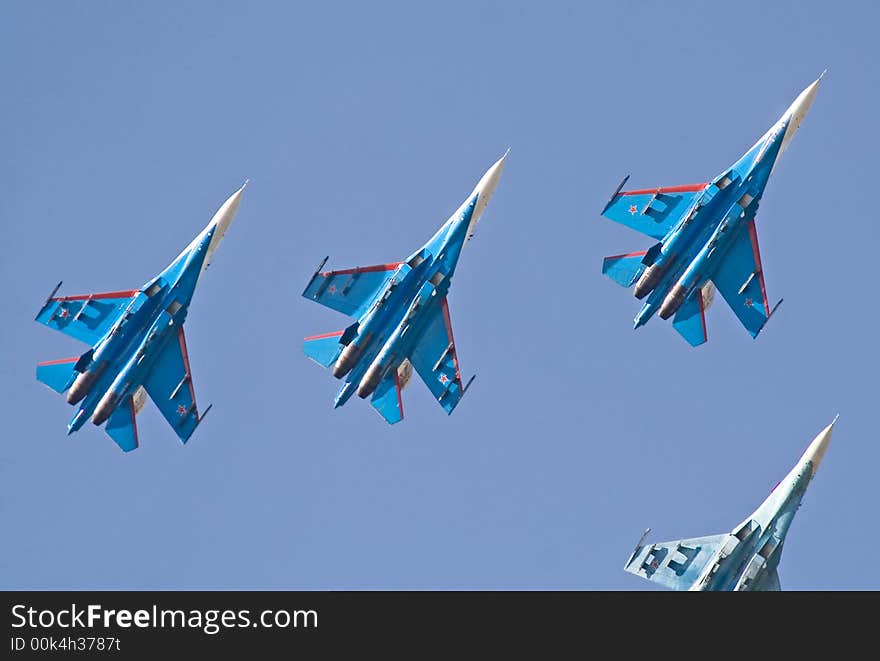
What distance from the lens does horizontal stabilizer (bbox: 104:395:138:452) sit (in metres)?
57.8

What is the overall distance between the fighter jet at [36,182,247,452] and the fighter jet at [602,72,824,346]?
11917 millimetres

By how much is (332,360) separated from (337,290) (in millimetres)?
2222

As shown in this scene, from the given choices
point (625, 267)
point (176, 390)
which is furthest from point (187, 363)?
point (625, 267)

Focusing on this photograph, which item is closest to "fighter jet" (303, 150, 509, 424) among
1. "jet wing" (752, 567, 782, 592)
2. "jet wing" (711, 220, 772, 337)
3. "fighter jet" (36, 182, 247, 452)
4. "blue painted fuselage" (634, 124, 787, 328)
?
"fighter jet" (36, 182, 247, 452)

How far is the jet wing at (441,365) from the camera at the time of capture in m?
57.4

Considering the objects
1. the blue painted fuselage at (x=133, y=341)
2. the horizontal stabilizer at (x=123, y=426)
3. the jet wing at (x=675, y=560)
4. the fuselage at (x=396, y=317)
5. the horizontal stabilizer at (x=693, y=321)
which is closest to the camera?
the jet wing at (x=675, y=560)

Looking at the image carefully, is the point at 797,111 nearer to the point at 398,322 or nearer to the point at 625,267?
the point at 625,267

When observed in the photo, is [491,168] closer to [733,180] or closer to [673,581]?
[733,180]

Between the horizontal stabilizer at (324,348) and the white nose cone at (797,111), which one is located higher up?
the white nose cone at (797,111)

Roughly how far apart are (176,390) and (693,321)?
15.5 m

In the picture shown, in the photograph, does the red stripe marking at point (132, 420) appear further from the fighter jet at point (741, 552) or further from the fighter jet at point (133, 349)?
the fighter jet at point (741, 552)

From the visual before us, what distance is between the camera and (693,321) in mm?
57250

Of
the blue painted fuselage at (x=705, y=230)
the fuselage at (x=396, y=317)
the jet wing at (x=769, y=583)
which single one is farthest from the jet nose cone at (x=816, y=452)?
the fuselage at (x=396, y=317)
